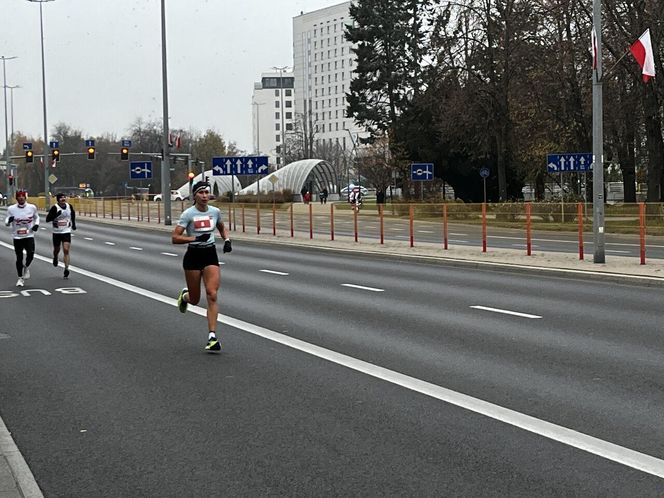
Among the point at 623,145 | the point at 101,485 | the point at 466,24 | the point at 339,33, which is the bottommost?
the point at 101,485

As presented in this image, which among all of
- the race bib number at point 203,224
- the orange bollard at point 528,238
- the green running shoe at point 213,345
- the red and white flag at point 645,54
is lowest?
the green running shoe at point 213,345

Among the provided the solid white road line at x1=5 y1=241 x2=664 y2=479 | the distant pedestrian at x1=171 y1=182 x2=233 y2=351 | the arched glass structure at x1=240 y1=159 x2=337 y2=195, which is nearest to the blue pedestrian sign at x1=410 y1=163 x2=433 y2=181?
the solid white road line at x1=5 y1=241 x2=664 y2=479

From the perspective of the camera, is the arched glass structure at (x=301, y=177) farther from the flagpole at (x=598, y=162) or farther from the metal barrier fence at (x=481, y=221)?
the flagpole at (x=598, y=162)

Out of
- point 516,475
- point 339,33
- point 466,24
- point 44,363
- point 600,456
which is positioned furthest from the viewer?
point 339,33

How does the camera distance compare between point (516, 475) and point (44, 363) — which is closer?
point (516, 475)

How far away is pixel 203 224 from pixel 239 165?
32428 mm

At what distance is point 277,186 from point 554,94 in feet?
197

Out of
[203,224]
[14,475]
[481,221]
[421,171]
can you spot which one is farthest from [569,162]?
[14,475]

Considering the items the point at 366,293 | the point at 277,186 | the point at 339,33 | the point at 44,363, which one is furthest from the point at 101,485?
the point at 339,33

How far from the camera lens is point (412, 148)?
66562 mm

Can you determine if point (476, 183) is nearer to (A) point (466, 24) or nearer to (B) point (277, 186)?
(A) point (466, 24)

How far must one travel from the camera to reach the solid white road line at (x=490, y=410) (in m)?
6.21

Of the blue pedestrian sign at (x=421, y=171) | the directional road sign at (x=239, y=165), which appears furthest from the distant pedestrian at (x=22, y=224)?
the blue pedestrian sign at (x=421, y=171)

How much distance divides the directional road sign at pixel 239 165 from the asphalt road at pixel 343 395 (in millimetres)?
26348
